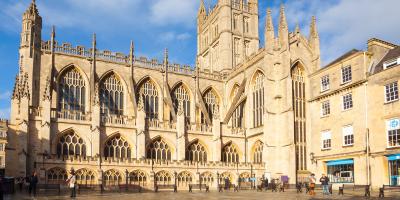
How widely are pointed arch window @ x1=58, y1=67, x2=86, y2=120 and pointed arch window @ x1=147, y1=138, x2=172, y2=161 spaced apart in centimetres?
812

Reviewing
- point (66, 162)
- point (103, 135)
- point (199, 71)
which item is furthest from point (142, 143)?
point (199, 71)

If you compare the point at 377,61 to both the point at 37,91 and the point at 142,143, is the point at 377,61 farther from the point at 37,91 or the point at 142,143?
the point at 37,91

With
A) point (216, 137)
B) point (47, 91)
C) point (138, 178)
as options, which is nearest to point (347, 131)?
point (216, 137)

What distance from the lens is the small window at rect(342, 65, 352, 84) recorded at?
33906 mm

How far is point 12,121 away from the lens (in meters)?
34.8

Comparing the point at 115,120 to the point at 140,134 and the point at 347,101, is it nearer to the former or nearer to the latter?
the point at 140,134

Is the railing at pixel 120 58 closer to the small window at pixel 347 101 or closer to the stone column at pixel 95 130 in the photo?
the stone column at pixel 95 130

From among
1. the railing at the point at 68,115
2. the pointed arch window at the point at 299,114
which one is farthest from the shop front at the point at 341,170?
the railing at the point at 68,115

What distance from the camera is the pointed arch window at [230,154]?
44.2m

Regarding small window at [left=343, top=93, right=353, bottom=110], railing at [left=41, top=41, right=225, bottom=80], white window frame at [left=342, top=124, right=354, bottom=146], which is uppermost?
railing at [left=41, top=41, right=225, bottom=80]

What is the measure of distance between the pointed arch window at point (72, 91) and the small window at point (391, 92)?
2819cm

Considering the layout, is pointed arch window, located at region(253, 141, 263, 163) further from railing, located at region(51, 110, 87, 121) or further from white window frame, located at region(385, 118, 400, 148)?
railing, located at region(51, 110, 87, 121)

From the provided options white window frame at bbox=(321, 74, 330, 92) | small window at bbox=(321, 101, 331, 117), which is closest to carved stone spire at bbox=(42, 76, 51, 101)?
small window at bbox=(321, 101, 331, 117)

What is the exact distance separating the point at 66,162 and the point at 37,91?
10296 millimetres
